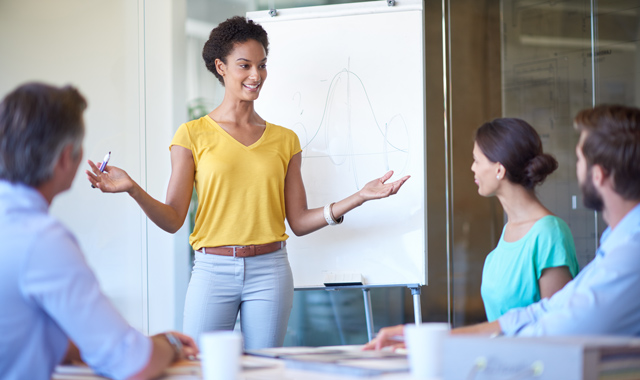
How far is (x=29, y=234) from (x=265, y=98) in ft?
7.15

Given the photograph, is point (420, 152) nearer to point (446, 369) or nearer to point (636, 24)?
point (636, 24)

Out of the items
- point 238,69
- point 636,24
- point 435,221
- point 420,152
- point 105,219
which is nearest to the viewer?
point 238,69

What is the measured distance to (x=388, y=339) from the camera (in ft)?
5.33

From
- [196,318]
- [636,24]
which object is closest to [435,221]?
[636,24]

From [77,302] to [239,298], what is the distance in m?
1.27

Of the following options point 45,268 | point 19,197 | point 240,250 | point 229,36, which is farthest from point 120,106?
point 45,268

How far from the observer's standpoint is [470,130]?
476cm

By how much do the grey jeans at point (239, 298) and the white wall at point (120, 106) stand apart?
130cm

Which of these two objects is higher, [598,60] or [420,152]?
[598,60]

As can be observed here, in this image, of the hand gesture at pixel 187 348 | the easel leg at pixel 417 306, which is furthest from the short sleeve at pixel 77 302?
the easel leg at pixel 417 306

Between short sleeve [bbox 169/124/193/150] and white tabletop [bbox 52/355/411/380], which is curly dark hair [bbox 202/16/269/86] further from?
white tabletop [bbox 52/355/411/380]

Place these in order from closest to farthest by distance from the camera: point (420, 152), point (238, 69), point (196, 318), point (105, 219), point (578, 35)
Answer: point (196, 318)
point (238, 69)
point (420, 152)
point (105, 219)
point (578, 35)

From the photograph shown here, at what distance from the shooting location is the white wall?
3621mm

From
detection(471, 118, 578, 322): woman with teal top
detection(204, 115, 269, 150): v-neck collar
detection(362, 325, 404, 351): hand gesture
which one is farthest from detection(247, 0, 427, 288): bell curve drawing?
detection(362, 325, 404, 351): hand gesture
